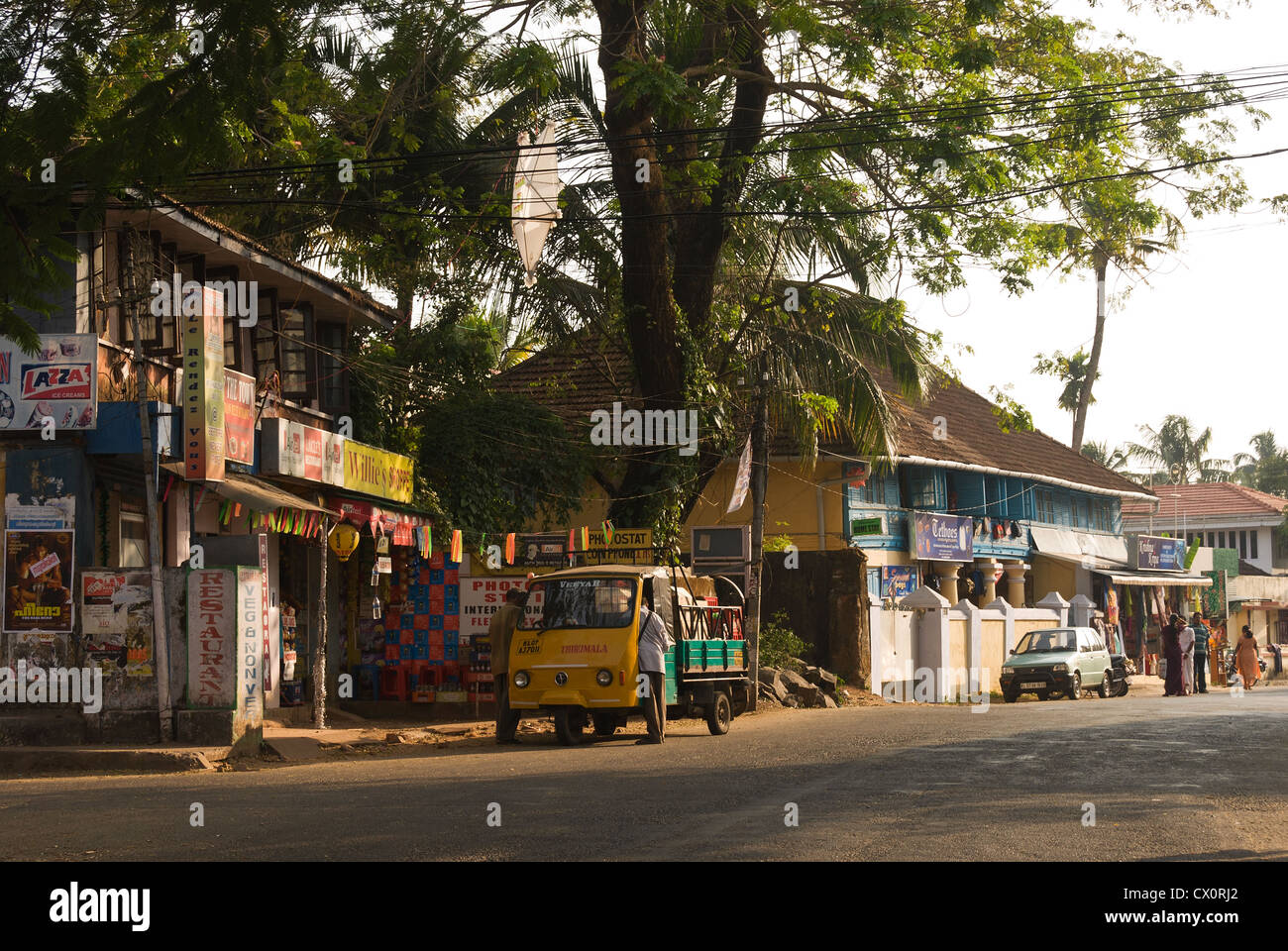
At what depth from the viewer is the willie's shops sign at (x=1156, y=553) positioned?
1861 inches

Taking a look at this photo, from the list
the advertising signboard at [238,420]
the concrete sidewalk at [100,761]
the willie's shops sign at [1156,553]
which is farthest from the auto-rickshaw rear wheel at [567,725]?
the willie's shops sign at [1156,553]

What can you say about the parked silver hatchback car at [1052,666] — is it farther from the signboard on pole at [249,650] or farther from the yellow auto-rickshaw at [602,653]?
the signboard on pole at [249,650]

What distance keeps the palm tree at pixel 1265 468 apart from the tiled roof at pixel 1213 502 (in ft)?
65.8

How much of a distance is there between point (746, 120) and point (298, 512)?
31.7ft

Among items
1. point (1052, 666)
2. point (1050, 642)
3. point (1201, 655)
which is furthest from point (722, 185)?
point (1201, 655)

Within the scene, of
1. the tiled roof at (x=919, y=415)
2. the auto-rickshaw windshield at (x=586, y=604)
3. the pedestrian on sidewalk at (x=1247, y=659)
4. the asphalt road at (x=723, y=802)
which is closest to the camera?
Result: the asphalt road at (x=723, y=802)

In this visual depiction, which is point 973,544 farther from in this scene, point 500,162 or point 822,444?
point 500,162

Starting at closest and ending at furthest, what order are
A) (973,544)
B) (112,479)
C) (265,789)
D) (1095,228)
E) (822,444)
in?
(265,789), (112,479), (1095,228), (822,444), (973,544)

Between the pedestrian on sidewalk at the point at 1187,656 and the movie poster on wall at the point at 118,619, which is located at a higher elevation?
the movie poster on wall at the point at 118,619

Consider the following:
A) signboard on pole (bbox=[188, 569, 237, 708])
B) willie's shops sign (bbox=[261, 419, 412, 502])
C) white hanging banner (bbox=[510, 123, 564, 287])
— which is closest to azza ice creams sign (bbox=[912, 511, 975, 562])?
willie's shops sign (bbox=[261, 419, 412, 502])

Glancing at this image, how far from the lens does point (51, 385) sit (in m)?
15.6

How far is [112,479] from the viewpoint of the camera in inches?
667

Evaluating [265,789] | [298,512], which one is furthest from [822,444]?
[265,789]

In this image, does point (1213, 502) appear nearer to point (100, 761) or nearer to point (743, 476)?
point (743, 476)
